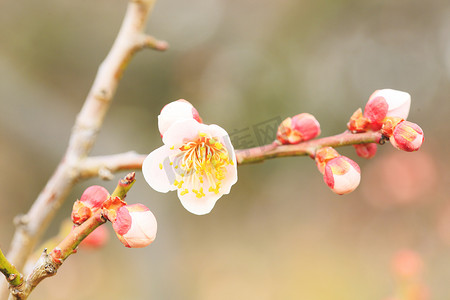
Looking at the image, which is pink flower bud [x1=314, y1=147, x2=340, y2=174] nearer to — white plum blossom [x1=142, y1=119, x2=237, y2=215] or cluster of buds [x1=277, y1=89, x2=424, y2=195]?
cluster of buds [x1=277, y1=89, x2=424, y2=195]

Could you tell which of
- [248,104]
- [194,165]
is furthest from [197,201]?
[248,104]

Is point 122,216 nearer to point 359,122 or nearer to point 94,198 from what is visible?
point 94,198

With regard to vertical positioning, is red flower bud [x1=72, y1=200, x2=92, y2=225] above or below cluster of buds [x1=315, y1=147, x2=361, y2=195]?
above

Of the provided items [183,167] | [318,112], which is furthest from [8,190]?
[183,167]

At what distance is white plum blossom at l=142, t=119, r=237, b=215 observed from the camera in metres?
0.58

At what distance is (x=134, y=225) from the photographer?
46cm

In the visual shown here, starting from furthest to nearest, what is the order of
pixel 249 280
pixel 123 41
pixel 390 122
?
pixel 249 280, pixel 123 41, pixel 390 122

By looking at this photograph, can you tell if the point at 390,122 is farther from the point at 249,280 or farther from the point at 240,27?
the point at 249,280

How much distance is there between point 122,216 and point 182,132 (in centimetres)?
17

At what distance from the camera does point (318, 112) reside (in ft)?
10.4

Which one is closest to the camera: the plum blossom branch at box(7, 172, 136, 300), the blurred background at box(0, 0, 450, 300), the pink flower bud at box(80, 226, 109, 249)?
the plum blossom branch at box(7, 172, 136, 300)

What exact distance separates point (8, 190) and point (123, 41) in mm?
3209

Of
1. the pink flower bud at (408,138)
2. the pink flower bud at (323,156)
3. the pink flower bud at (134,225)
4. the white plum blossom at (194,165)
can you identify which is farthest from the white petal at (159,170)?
the pink flower bud at (408,138)

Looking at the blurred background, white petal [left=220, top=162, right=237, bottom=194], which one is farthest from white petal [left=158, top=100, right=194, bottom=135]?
the blurred background
